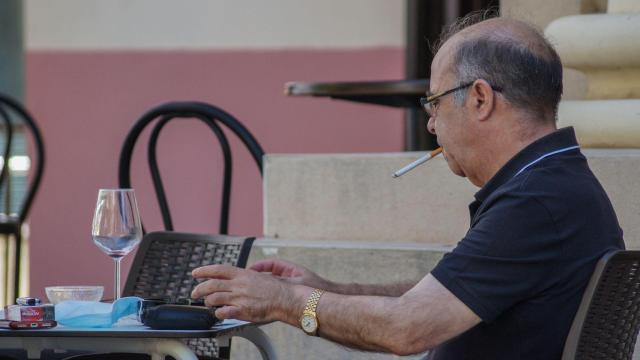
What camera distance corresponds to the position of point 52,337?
2471 mm

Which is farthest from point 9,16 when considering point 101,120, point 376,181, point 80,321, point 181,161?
point 80,321

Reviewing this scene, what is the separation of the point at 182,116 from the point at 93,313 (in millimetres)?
1573

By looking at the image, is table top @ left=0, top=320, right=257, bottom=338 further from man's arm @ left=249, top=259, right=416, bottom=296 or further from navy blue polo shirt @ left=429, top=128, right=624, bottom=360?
navy blue polo shirt @ left=429, top=128, right=624, bottom=360

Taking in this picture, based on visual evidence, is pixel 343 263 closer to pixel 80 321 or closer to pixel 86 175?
pixel 80 321

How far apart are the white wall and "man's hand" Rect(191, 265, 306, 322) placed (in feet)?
14.6

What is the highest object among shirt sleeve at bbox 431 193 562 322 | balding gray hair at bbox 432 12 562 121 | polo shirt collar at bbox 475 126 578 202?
balding gray hair at bbox 432 12 562 121

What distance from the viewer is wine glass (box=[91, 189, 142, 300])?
2857mm

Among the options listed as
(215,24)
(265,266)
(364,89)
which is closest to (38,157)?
(364,89)

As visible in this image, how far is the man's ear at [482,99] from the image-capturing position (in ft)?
8.05

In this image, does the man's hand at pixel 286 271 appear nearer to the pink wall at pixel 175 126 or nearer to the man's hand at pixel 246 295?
the man's hand at pixel 246 295

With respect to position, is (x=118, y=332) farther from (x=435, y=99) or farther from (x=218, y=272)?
(x=435, y=99)

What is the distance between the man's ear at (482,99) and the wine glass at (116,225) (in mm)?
812

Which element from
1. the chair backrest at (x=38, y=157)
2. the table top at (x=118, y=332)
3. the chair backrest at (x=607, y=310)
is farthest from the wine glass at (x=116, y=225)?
the chair backrest at (x=38, y=157)

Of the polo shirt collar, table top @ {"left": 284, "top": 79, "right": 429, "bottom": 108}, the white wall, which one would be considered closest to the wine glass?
the polo shirt collar
